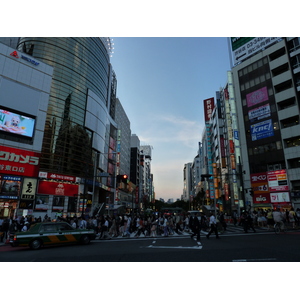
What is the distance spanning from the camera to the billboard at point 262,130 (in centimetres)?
4006

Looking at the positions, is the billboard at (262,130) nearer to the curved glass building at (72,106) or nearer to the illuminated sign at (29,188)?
the curved glass building at (72,106)

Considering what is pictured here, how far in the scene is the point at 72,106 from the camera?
43.1 meters

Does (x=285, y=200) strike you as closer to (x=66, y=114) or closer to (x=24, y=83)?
(x=66, y=114)

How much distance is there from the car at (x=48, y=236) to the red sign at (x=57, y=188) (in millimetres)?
25087

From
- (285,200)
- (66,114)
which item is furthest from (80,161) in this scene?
(285,200)

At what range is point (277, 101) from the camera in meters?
39.2

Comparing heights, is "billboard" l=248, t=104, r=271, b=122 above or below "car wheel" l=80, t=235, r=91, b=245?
above

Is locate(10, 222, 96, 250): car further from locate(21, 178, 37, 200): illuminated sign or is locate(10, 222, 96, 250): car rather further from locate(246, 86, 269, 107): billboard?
locate(246, 86, 269, 107): billboard

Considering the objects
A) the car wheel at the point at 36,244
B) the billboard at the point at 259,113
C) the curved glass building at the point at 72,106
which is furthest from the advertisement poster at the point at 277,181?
the car wheel at the point at 36,244

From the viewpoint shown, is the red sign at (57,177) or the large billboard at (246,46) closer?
the red sign at (57,177)

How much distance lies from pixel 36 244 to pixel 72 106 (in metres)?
34.7

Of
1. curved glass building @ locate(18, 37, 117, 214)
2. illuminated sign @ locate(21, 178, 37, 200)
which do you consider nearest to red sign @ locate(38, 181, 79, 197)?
illuminated sign @ locate(21, 178, 37, 200)

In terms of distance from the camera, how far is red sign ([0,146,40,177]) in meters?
32.5

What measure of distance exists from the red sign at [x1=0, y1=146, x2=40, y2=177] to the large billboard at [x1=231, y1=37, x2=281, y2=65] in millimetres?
44574
